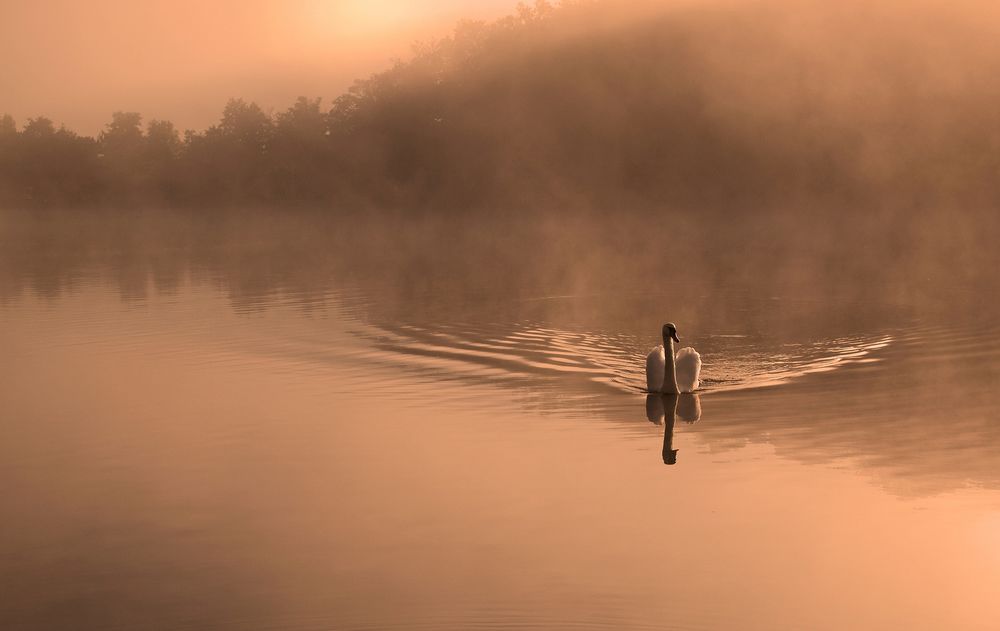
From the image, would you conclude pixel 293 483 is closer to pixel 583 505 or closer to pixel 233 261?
pixel 583 505

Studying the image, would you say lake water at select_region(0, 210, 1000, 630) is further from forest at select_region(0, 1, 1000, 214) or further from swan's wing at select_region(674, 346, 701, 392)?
forest at select_region(0, 1, 1000, 214)

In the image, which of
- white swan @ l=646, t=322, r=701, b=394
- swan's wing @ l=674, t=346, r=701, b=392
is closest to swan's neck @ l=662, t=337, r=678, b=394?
white swan @ l=646, t=322, r=701, b=394

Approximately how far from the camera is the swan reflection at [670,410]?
17.4m

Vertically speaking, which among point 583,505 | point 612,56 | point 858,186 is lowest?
point 583,505

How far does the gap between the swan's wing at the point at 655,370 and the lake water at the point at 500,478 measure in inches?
19.7

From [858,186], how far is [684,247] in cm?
3390

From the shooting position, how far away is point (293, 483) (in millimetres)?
14625

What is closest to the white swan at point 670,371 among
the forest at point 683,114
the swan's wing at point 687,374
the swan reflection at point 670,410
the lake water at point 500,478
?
the swan's wing at point 687,374

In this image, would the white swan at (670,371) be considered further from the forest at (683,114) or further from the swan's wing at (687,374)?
the forest at (683,114)

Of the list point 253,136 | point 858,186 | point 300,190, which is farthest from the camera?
point 253,136

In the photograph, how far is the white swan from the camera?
20.1m

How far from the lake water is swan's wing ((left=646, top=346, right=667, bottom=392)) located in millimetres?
501

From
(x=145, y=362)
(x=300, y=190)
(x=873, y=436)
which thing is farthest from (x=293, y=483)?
(x=300, y=190)

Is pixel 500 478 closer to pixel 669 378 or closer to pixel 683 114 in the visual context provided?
pixel 669 378
